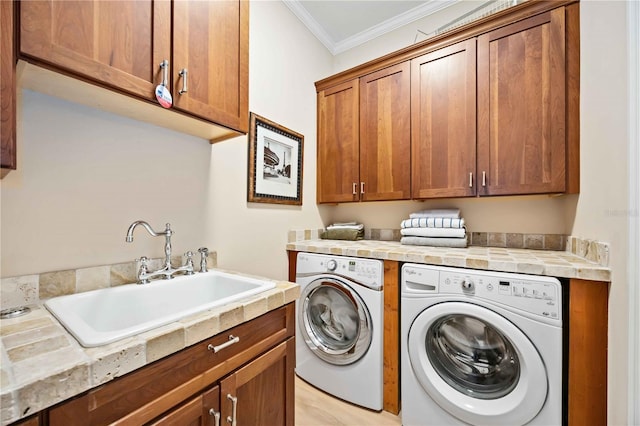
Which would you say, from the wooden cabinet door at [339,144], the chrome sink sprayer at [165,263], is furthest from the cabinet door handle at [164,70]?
the wooden cabinet door at [339,144]

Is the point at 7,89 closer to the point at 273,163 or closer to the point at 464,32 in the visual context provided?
the point at 273,163

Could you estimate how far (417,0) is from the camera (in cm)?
201

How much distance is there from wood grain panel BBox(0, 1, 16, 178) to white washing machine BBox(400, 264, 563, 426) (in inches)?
60.7

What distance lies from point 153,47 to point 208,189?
71 cm

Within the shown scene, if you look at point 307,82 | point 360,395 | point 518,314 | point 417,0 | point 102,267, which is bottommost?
point 360,395

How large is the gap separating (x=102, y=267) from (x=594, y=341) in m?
2.04

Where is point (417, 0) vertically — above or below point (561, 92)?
above

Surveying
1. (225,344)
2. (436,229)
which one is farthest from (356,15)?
(225,344)

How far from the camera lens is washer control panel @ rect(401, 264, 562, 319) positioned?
43.0 inches

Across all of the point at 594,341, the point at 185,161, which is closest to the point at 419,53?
the point at 185,161

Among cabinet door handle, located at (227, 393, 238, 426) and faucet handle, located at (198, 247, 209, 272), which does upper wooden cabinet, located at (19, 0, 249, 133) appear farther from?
cabinet door handle, located at (227, 393, 238, 426)

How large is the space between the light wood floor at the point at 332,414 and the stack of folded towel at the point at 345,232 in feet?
3.53

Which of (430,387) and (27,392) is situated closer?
(27,392)

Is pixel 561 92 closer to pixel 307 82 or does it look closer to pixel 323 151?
pixel 323 151
